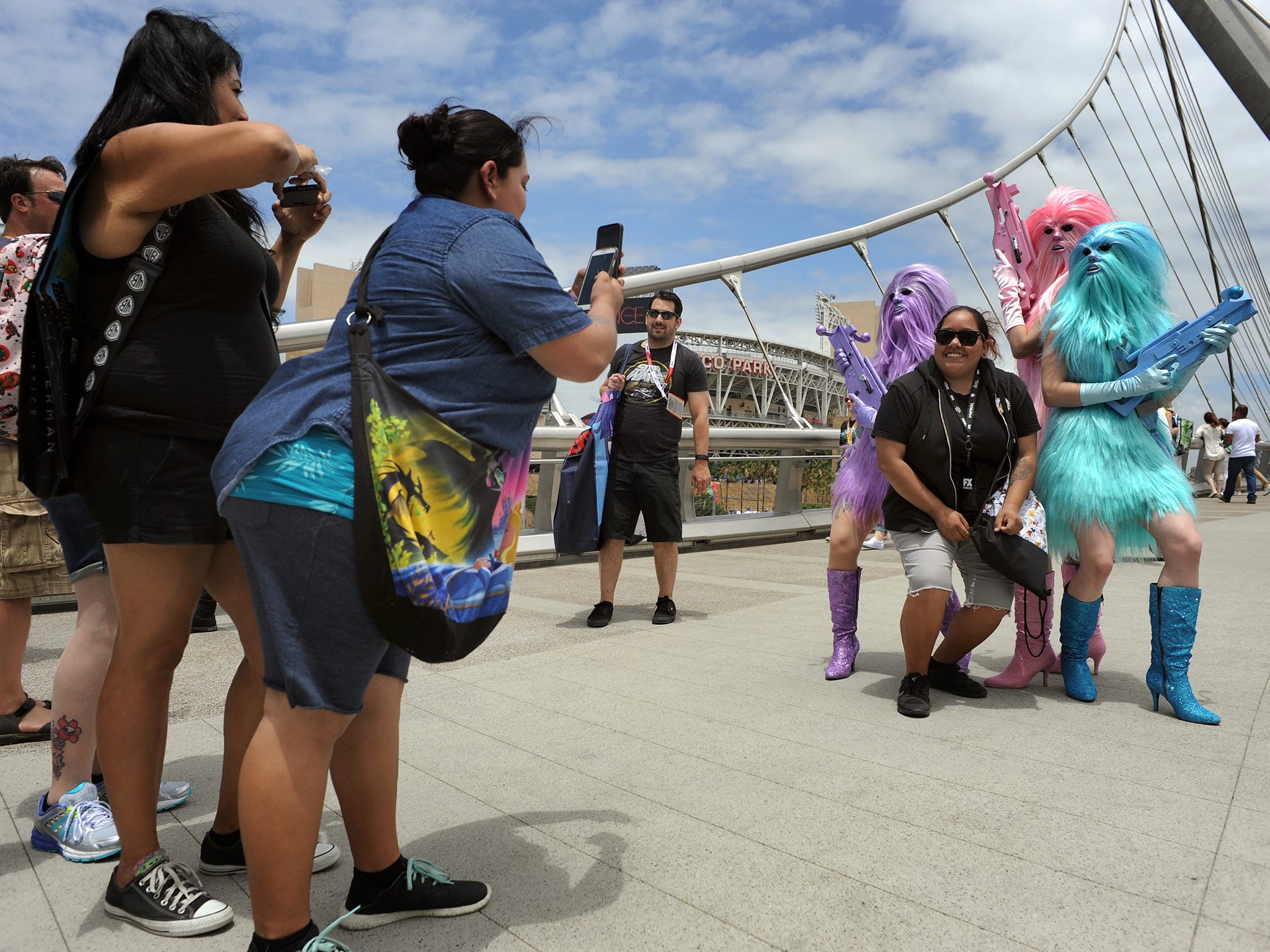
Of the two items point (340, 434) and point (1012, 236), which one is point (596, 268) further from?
point (1012, 236)

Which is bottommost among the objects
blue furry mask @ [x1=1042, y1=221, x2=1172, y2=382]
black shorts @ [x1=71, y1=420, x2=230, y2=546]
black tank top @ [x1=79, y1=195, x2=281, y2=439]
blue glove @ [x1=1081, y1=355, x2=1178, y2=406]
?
black shorts @ [x1=71, y1=420, x2=230, y2=546]

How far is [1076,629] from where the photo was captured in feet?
11.1

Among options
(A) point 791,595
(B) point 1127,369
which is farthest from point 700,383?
(B) point 1127,369

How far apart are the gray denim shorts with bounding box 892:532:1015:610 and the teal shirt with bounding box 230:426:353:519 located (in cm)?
229

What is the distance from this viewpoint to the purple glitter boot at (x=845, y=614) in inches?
147

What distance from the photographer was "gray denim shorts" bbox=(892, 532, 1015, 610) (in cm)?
323

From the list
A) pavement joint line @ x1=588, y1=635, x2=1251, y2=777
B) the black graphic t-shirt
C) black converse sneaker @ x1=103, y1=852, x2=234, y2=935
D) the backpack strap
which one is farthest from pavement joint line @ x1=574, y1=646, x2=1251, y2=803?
the backpack strap

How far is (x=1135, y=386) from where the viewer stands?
3193 mm

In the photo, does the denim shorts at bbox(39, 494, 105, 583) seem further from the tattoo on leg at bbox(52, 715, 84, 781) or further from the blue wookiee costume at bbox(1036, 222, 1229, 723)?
the blue wookiee costume at bbox(1036, 222, 1229, 723)

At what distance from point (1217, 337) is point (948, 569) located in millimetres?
1201

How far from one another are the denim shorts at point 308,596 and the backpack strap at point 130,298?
50cm

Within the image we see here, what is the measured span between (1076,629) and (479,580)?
2.67 m

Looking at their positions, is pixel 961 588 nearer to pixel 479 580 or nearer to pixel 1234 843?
pixel 1234 843

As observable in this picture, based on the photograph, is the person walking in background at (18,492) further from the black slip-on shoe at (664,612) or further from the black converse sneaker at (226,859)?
the black slip-on shoe at (664,612)
